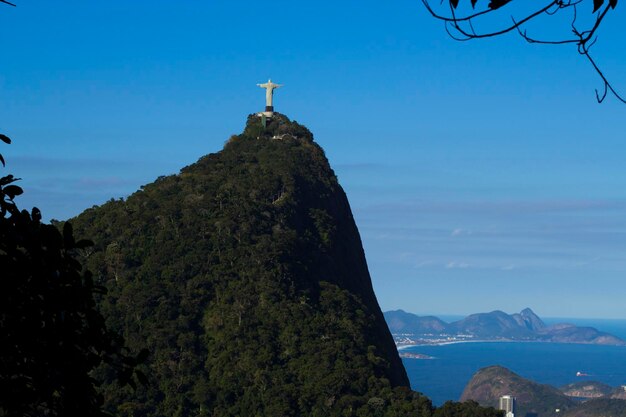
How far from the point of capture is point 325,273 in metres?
75.5

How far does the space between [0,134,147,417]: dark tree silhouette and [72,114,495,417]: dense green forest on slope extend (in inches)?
1957

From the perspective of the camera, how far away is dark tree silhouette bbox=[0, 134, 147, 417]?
7.66 meters

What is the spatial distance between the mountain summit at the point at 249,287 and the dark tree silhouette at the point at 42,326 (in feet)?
159

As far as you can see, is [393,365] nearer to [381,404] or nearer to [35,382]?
[381,404]

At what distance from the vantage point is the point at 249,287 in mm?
70188

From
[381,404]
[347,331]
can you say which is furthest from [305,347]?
[381,404]

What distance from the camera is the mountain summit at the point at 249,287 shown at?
6144 cm

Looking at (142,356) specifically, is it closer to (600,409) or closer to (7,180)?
(7,180)

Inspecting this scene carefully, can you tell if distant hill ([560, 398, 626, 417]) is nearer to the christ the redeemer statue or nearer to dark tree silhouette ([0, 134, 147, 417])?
the christ the redeemer statue

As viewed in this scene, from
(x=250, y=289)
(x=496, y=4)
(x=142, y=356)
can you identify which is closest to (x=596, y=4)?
(x=496, y=4)

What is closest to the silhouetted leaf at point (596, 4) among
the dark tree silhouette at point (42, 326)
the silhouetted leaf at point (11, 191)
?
the dark tree silhouette at point (42, 326)

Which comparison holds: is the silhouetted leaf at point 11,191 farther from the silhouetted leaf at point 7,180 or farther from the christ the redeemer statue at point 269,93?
the christ the redeemer statue at point 269,93

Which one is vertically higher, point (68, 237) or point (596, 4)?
point (596, 4)

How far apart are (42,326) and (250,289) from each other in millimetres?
62445
